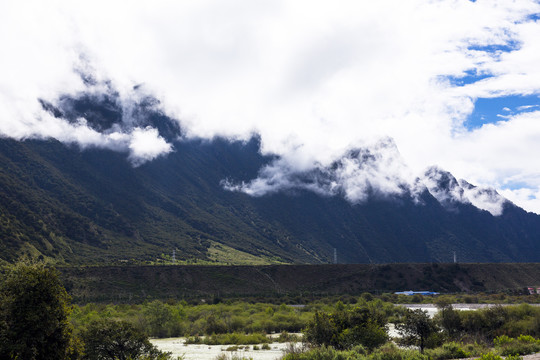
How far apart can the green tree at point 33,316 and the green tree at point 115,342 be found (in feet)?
21.1

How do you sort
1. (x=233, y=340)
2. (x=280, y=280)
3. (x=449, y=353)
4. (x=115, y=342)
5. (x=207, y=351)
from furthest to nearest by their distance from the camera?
(x=280, y=280)
(x=233, y=340)
(x=207, y=351)
(x=449, y=353)
(x=115, y=342)

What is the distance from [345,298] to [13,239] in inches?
3132

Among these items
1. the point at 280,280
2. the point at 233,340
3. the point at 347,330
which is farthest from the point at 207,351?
the point at 280,280

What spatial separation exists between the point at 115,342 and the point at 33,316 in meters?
9.67

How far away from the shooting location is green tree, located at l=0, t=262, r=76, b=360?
19.6 metres

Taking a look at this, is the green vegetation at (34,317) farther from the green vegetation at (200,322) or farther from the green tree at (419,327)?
the green vegetation at (200,322)

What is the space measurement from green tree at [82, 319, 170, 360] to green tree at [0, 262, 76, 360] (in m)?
6.43

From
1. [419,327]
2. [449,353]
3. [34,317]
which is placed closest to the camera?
[34,317]

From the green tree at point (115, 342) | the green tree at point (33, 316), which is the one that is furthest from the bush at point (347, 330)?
the green tree at point (33, 316)

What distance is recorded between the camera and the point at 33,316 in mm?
19875

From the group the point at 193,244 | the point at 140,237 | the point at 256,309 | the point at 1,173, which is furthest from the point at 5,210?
the point at 256,309

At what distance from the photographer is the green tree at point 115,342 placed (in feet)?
89.3

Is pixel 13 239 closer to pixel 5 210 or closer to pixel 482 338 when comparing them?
pixel 5 210

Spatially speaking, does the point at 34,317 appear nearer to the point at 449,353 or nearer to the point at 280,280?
the point at 449,353
